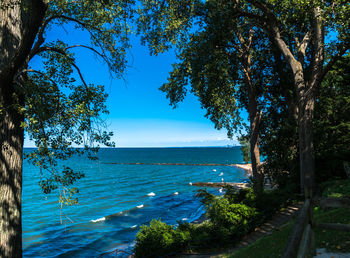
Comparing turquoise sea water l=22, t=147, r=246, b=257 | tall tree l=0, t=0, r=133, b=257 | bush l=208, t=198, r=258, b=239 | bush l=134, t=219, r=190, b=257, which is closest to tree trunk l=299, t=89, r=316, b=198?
bush l=208, t=198, r=258, b=239

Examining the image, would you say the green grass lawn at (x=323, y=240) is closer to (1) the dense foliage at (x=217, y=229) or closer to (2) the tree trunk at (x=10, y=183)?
(1) the dense foliage at (x=217, y=229)

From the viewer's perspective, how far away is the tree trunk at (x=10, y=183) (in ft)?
19.3

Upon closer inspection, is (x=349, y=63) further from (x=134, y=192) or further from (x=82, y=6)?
(x=134, y=192)

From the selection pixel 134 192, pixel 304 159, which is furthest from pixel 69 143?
pixel 134 192

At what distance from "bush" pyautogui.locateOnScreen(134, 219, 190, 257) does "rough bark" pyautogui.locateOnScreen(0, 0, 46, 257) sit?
6937mm

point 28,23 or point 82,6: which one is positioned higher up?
point 82,6

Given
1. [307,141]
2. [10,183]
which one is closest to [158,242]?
[10,183]

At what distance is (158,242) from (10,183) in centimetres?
813

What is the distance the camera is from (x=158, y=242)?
Result: 1203 centimetres

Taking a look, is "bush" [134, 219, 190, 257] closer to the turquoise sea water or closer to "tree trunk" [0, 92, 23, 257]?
the turquoise sea water

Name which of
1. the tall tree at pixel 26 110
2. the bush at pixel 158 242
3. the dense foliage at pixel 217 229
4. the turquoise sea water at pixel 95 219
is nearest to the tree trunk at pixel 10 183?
the tall tree at pixel 26 110

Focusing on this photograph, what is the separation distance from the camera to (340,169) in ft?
45.8

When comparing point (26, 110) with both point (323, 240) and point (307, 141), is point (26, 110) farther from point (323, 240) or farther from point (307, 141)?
point (307, 141)

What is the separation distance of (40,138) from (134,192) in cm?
3563
